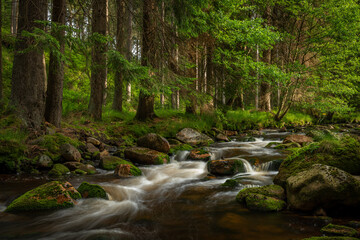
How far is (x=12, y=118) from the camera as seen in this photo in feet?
22.2

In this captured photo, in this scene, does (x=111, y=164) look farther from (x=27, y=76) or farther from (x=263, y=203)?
(x=263, y=203)

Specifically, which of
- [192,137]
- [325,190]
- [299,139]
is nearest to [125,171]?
[325,190]

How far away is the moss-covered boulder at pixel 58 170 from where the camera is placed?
605 cm

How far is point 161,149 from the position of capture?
29.2 ft

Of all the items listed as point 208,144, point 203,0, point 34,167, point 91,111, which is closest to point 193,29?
point 203,0

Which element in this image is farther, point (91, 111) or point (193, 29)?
point (91, 111)

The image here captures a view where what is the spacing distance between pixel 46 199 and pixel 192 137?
7560 millimetres

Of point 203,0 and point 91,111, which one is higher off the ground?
point 203,0

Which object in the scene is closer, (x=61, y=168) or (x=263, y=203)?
(x=263, y=203)

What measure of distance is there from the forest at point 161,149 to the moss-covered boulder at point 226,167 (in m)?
0.03

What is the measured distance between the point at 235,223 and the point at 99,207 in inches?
102

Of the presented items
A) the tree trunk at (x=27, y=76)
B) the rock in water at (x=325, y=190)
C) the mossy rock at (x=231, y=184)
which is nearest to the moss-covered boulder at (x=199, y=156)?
the mossy rock at (x=231, y=184)

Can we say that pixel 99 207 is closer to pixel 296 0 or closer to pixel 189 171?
pixel 189 171

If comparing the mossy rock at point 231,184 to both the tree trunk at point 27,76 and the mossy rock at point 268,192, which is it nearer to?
the mossy rock at point 268,192
